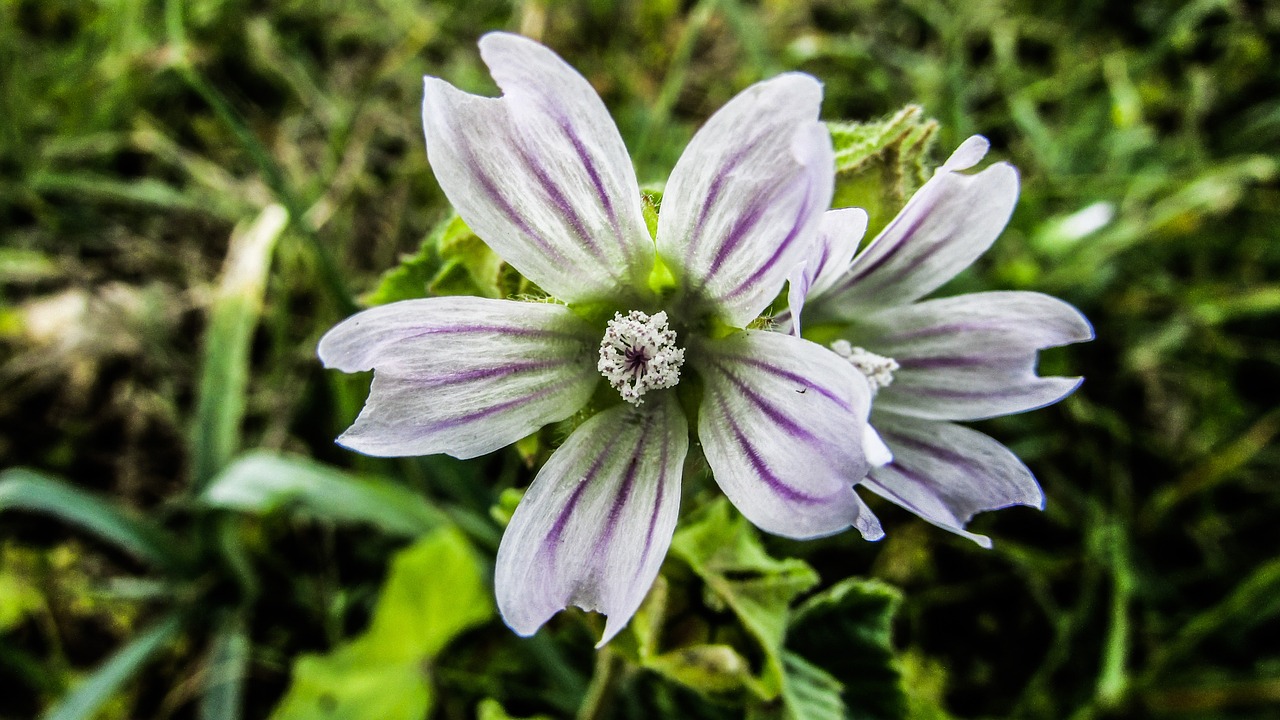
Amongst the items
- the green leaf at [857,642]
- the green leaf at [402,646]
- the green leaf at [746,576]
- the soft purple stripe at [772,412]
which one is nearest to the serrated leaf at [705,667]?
the green leaf at [746,576]

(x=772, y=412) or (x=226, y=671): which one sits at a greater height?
(x=772, y=412)

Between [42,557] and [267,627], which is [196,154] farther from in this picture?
[267,627]

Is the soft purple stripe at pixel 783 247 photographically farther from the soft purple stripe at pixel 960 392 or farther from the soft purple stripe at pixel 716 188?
the soft purple stripe at pixel 960 392

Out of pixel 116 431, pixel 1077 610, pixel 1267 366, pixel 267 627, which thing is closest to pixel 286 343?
pixel 116 431

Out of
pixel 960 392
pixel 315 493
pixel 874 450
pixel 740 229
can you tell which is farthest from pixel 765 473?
pixel 315 493

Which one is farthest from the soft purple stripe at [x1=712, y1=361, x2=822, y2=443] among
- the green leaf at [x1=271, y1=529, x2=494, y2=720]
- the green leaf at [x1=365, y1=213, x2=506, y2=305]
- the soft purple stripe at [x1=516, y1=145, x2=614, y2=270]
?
the green leaf at [x1=271, y1=529, x2=494, y2=720]

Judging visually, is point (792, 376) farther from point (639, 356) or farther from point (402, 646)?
point (402, 646)
